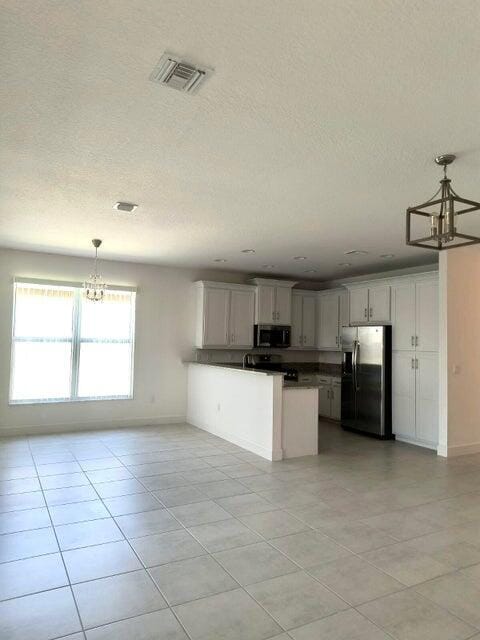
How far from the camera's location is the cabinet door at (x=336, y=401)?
25.0 feet

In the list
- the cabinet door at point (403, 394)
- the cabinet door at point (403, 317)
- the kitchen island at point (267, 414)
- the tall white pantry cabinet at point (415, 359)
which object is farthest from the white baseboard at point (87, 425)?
the cabinet door at point (403, 317)

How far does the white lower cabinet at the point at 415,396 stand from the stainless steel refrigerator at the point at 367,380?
11cm

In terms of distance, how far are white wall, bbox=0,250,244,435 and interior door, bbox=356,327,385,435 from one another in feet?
8.70

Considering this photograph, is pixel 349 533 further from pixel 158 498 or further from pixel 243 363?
pixel 243 363

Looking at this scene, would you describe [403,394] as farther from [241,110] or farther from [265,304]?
[241,110]

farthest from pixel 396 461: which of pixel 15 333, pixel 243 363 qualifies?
pixel 15 333

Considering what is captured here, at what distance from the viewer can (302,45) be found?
5.97 feet

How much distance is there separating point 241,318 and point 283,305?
85 centimetres

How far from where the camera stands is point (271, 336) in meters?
7.69

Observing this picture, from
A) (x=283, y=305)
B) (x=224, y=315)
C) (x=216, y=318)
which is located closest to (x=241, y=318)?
(x=224, y=315)

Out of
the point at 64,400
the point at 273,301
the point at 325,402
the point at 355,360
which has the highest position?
the point at 273,301

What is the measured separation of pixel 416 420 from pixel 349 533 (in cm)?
332

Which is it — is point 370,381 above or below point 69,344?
below

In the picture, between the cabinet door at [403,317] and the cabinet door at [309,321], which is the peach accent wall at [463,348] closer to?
the cabinet door at [403,317]
